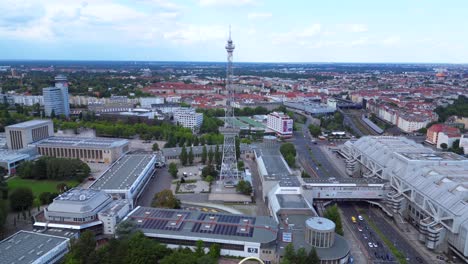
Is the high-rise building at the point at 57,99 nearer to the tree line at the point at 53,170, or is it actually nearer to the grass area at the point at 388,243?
the tree line at the point at 53,170

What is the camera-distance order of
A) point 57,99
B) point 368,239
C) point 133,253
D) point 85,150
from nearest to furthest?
point 133,253, point 368,239, point 85,150, point 57,99

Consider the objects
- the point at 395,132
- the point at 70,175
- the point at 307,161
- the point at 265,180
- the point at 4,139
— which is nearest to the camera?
the point at 265,180

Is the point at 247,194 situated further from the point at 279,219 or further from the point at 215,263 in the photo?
the point at 215,263

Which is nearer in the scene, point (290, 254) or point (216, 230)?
point (290, 254)

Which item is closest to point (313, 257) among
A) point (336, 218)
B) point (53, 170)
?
point (336, 218)

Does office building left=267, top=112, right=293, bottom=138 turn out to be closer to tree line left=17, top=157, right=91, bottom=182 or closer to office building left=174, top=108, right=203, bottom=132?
office building left=174, top=108, right=203, bottom=132

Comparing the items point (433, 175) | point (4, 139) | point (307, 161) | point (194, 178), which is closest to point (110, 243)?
point (194, 178)

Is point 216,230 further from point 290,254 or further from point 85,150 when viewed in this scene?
point 85,150
